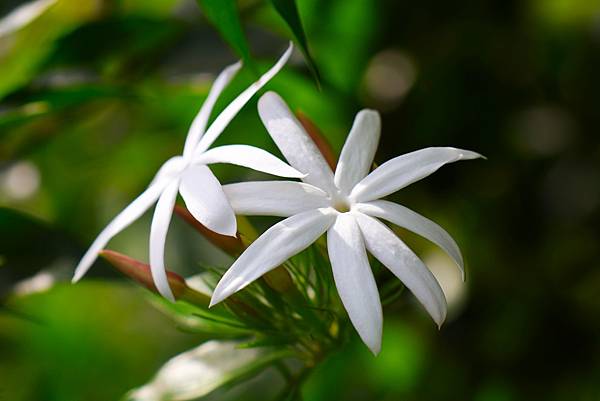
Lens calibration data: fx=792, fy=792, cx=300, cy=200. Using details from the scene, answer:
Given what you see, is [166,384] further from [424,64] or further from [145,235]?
[424,64]

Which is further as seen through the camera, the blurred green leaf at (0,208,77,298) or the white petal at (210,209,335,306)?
the blurred green leaf at (0,208,77,298)

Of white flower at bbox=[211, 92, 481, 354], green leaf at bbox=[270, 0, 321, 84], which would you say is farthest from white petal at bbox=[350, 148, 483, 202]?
green leaf at bbox=[270, 0, 321, 84]

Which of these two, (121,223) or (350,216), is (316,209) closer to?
(350,216)

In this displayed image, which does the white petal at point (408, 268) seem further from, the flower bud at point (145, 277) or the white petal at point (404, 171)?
the flower bud at point (145, 277)

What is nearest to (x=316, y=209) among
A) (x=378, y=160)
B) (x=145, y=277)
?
(x=145, y=277)

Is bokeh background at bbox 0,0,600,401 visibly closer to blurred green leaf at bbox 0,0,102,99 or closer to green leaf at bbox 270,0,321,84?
blurred green leaf at bbox 0,0,102,99

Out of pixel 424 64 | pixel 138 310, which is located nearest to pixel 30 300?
pixel 138 310
